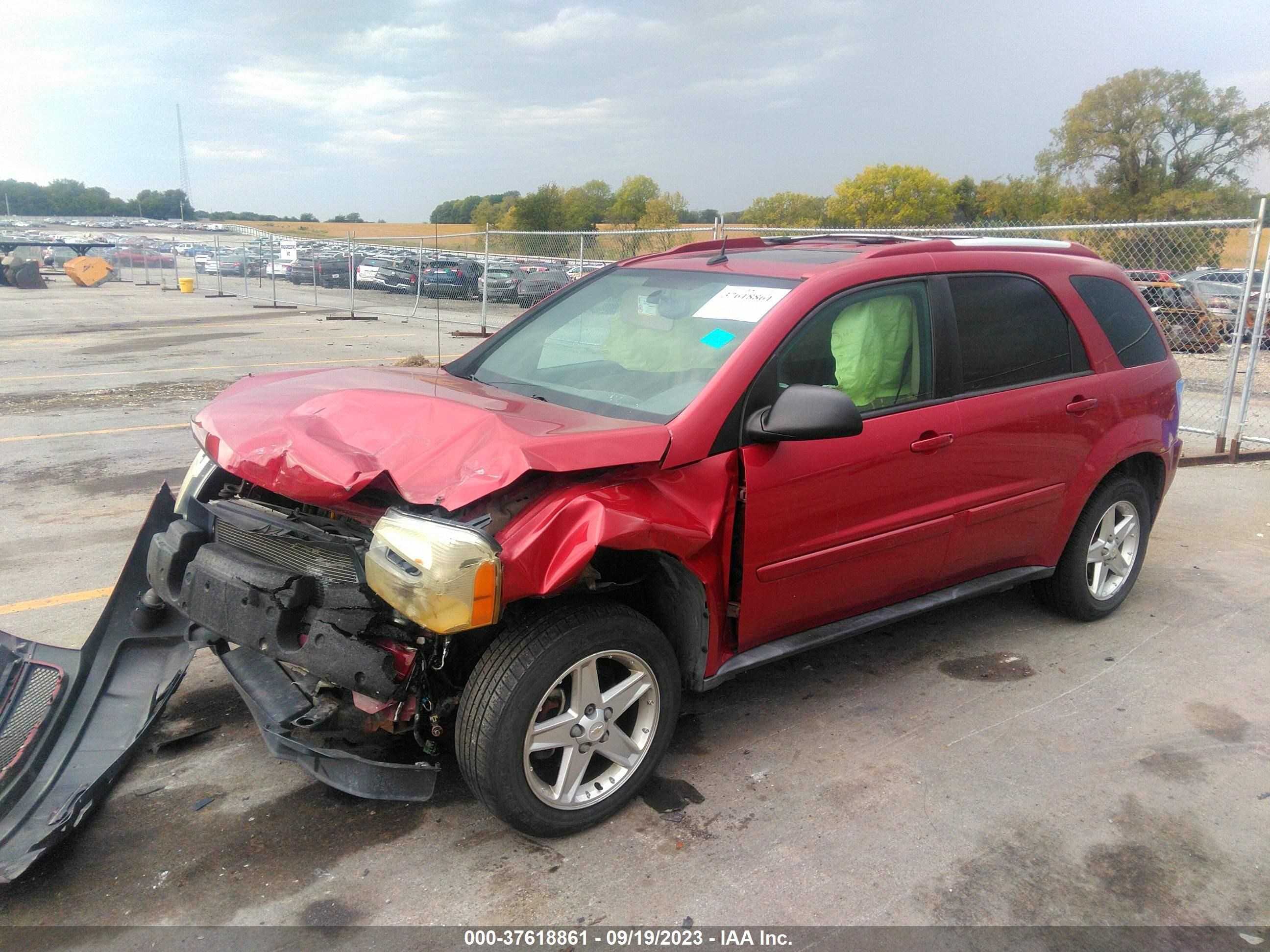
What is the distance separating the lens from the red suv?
8.73 ft

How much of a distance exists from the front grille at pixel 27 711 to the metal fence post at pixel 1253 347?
8.83 m

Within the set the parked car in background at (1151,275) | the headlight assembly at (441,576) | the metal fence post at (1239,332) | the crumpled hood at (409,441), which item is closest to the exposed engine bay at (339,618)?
the headlight assembly at (441,576)

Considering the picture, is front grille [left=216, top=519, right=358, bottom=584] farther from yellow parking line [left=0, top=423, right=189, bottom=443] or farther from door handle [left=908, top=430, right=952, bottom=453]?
yellow parking line [left=0, top=423, right=189, bottom=443]

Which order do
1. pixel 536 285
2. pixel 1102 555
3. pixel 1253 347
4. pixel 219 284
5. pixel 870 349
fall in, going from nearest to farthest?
pixel 870 349 < pixel 1102 555 < pixel 1253 347 < pixel 536 285 < pixel 219 284

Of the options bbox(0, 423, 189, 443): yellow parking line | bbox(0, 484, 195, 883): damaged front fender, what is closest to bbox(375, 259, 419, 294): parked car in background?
bbox(0, 423, 189, 443): yellow parking line

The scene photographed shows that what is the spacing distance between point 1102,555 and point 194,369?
1186 cm

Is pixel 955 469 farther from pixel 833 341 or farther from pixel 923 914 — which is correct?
pixel 923 914

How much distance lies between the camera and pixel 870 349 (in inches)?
140

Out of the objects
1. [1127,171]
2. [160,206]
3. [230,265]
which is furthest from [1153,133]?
[160,206]

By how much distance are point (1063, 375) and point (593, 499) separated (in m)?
2.58

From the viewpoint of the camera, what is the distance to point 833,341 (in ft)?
11.3

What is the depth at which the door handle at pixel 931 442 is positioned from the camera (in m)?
3.53

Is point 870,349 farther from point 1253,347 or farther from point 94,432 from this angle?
point 94,432

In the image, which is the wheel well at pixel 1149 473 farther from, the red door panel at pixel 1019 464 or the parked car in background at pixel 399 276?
the parked car in background at pixel 399 276
